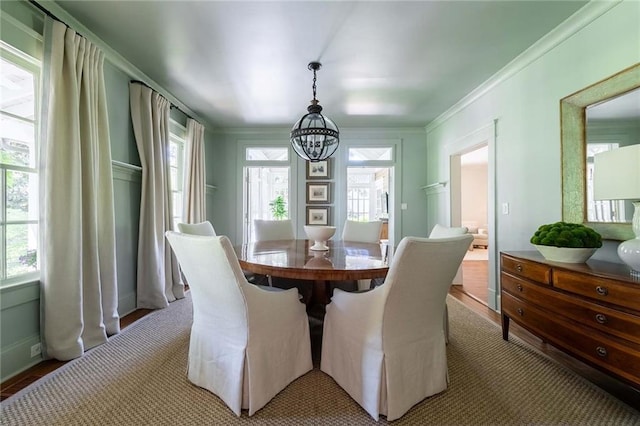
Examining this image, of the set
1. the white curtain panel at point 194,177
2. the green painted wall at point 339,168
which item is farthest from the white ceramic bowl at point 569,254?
the white curtain panel at point 194,177

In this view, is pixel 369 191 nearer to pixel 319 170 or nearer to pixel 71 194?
pixel 319 170

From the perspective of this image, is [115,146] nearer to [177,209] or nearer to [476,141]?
[177,209]

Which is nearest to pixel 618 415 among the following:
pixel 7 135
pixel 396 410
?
pixel 396 410

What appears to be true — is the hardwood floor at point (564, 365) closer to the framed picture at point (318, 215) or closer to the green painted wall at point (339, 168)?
the green painted wall at point (339, 168)

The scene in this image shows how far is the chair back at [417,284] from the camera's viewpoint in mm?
1240

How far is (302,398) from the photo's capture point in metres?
1.49

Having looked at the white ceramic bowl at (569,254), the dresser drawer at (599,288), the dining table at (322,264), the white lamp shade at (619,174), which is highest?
the white lamp shade at (619,174)

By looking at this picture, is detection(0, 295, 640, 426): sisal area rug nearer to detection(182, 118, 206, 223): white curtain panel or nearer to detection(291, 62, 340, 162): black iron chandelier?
detection(291, 62, 340, 162): black iron chandelier

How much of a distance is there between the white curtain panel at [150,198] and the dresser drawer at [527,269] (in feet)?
10.5

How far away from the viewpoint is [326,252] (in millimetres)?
2115

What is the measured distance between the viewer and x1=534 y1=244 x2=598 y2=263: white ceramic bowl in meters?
1.72

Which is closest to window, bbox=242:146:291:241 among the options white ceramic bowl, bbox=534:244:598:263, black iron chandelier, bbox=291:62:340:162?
black iron chandelier, bbox=291:62:340:162

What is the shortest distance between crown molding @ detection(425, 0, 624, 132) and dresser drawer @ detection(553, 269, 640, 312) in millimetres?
1740

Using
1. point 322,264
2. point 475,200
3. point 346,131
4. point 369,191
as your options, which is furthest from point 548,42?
point 475,200
